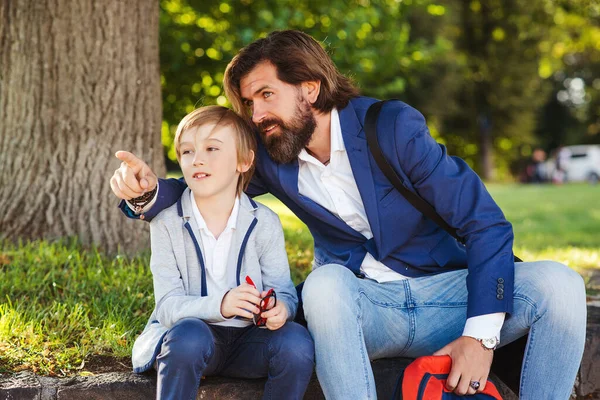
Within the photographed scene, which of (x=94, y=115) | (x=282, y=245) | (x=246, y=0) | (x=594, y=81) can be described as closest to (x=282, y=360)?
(x=282, y=245)

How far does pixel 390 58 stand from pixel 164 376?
7.01 meters

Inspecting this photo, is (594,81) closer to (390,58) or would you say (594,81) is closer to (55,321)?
(390,58)

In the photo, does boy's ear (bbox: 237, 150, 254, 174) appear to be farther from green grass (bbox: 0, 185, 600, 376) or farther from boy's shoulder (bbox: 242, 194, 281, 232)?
green grass (bbox: 0, 185, 600, 376)

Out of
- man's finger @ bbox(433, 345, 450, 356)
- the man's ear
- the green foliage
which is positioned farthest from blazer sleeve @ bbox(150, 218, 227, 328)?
the man's ear

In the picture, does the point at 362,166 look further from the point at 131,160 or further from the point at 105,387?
the point at 105,387

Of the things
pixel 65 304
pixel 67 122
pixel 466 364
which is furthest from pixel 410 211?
pixel 67 122

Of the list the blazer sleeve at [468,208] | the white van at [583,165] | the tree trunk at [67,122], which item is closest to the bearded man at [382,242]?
the blazer sleeve at [468,208]

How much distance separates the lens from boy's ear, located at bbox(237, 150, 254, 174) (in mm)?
2980

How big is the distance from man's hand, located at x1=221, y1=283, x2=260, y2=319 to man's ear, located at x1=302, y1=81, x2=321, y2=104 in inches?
42.6

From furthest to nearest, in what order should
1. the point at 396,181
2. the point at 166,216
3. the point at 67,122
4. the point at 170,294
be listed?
the point at 67,122 < the point at 396,181 < the point at 166,216 < the point at 170,294

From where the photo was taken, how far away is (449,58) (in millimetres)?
27375

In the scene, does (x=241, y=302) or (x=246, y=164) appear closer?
(x=241, y=302)

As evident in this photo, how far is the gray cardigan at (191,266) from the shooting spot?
263 cm

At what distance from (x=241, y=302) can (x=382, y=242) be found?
0.75 meters
